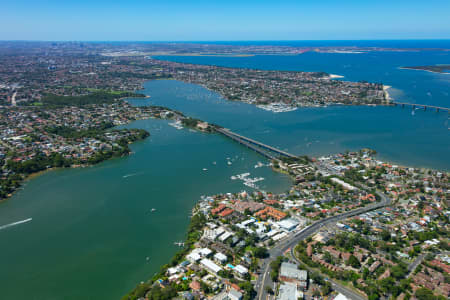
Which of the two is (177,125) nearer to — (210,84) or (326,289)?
(326,289)

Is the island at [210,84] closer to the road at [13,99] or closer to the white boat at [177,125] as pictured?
the road at [13,99]

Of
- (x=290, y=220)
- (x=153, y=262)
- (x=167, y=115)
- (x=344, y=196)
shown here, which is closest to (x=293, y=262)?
(x=290, y=220)

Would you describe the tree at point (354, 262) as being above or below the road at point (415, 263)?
above

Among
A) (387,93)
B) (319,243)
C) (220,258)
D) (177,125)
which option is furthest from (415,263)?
(387,93)

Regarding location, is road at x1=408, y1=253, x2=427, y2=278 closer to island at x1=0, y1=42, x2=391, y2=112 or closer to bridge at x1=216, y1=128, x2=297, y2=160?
bridge at x1=216, y1=128, x2=297, y2=160

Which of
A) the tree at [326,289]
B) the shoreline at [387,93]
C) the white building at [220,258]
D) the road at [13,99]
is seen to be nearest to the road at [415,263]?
the tree at [326,289]

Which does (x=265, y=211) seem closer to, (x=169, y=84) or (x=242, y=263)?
(x=242, y=263)

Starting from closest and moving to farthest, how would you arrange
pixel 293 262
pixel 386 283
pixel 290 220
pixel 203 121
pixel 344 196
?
pixel 386 283
pixel 293 262
pixel 290 220
pixel 344 196
pixel 203 121
